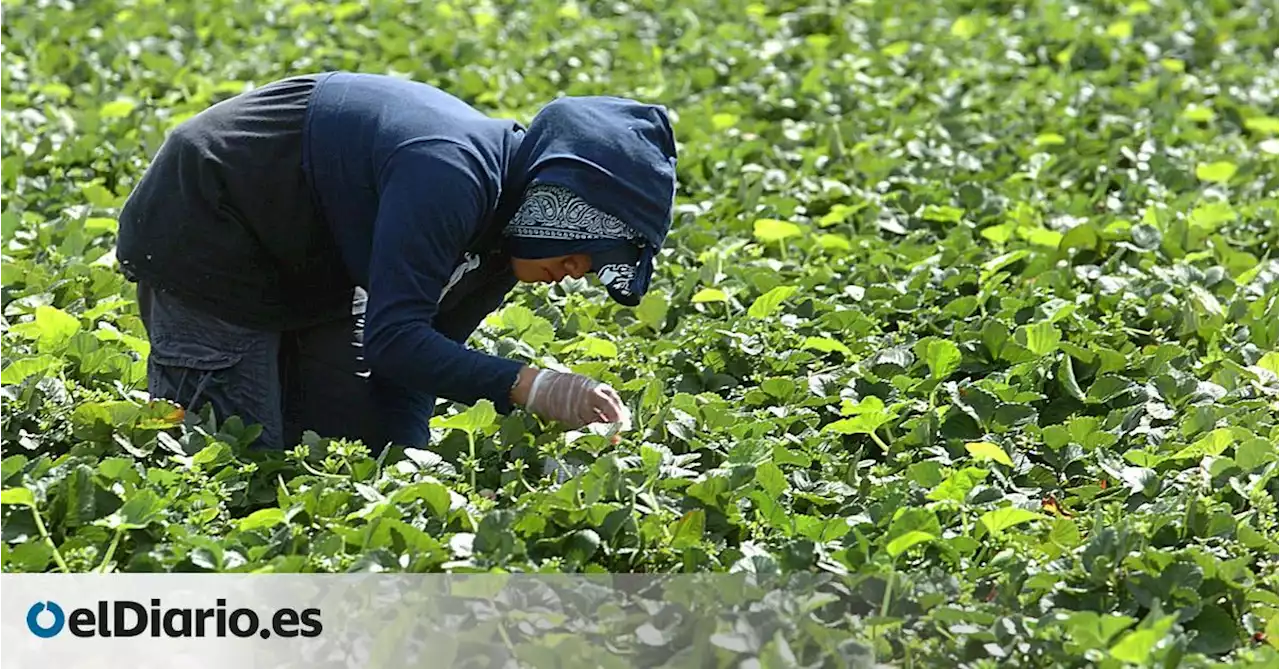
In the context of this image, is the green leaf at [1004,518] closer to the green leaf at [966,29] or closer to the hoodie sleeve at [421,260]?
the hoodie sleeve at [421,260]

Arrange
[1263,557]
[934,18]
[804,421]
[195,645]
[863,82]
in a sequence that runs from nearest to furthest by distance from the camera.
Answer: [195,645]
[1263,557]
[804,421]
[863,82]
[934,18]

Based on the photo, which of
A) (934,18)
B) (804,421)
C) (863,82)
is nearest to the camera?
(804,421)

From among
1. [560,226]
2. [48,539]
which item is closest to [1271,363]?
[560,226]

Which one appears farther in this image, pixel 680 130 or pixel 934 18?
pixel 934 18

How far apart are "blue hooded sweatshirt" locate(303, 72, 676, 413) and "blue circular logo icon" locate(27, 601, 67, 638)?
67 centimetres

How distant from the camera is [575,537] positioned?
282 cm

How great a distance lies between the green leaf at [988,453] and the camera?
3.30m

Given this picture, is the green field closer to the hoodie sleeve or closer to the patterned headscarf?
the hoodie sleeve

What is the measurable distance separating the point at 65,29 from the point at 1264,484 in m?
4.82

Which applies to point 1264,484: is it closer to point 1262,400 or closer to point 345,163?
point 1262,400

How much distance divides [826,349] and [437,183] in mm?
1145

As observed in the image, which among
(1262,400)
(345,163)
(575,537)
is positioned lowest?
(1262,400)

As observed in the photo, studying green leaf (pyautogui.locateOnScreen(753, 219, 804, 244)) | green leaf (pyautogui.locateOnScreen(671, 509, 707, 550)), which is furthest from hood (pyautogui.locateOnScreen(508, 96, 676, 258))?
green leaf (pyautogui.locateOnScreen(753, 219, 804, 244))

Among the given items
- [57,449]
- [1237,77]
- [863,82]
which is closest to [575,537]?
[57,449]
